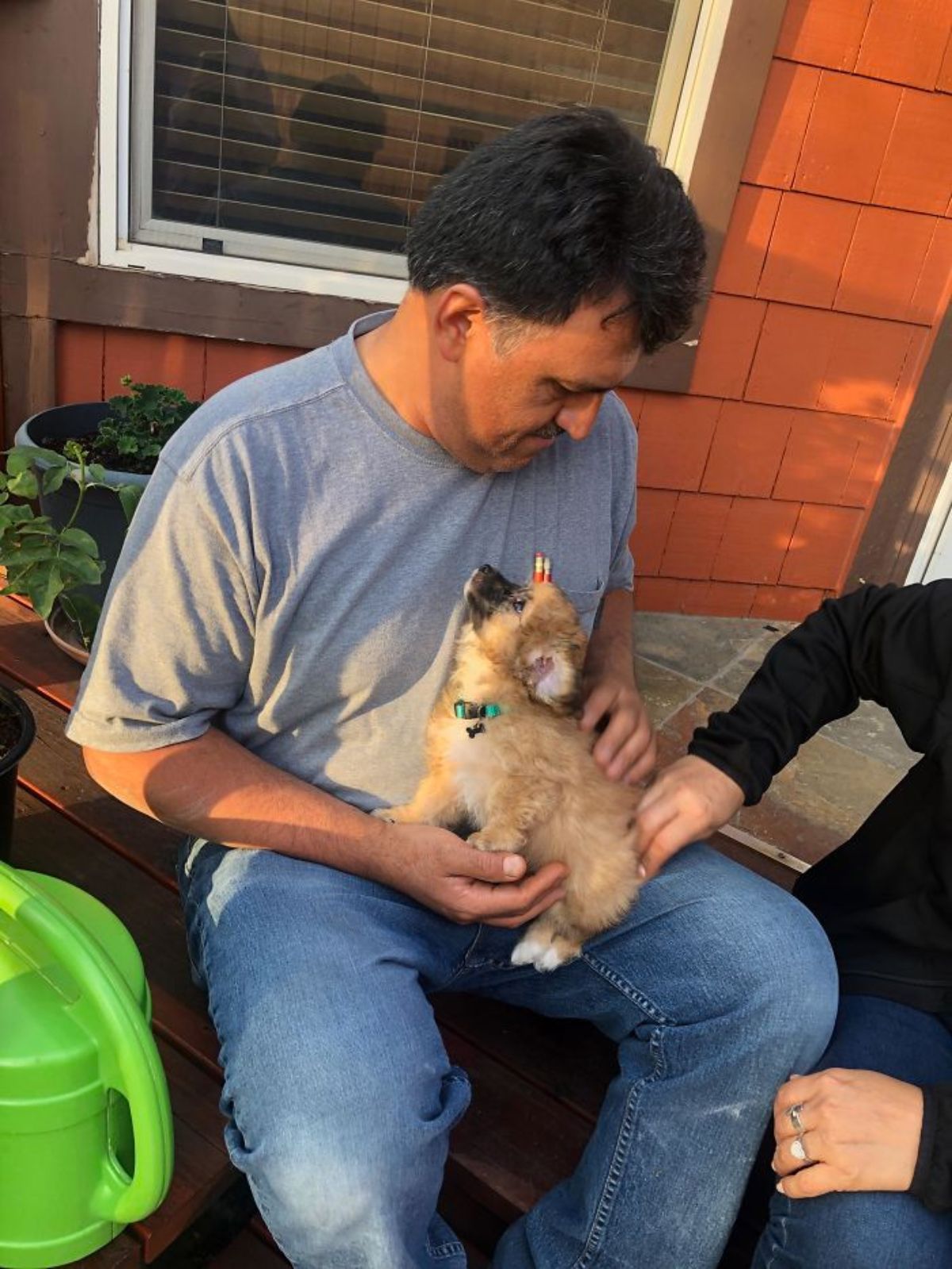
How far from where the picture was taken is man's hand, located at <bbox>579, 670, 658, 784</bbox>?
1.92 metres

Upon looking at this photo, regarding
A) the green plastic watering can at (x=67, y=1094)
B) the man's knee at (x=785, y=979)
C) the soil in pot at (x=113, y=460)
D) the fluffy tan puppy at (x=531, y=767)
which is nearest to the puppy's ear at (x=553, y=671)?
the fluffy tan puppy at (x=531, y=767)

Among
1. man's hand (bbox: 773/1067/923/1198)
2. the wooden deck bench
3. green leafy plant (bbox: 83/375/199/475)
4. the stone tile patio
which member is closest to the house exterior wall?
the stone tile patio

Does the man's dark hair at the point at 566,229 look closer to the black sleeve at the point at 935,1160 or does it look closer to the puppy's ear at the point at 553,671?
the puppy's ear at the point at 553,671

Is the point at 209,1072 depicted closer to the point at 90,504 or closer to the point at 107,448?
the point at 90,504

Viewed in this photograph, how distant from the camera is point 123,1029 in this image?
1.24 metres

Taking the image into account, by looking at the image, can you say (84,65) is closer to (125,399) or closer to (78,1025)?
(125,399)

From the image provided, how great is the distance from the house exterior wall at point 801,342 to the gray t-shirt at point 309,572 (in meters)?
1.93

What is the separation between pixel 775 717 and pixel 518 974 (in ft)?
2.38

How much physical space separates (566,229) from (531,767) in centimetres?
96

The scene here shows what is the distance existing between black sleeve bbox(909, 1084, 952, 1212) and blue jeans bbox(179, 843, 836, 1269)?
21 centimetres

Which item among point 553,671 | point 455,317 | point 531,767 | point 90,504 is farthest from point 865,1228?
point 90,504

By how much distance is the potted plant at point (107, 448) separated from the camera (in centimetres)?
275

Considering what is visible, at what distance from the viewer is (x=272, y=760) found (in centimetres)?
180

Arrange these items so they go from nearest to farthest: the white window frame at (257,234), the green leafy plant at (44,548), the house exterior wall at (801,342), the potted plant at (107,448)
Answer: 1. the green leafy plant at (44,548)
2. the potted plant at (107,448)
3. the white window frame at (257,234)
4. the house exterior wall at (801,342)
